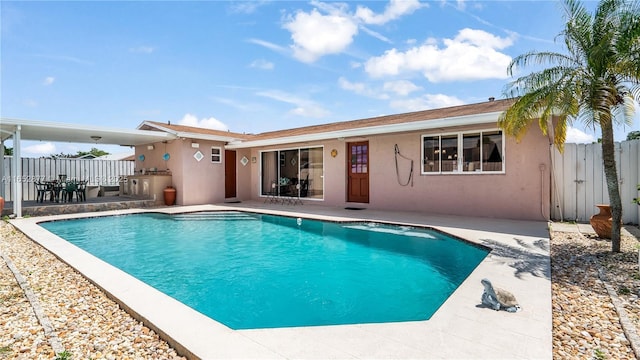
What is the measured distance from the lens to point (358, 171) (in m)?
12.0

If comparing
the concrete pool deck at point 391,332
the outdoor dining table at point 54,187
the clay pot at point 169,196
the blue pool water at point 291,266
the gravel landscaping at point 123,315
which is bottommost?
the blue pool water at point 291,266

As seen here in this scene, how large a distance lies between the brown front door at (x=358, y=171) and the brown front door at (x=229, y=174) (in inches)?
239

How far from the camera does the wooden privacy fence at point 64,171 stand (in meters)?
14.8

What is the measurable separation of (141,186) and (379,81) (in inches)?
469

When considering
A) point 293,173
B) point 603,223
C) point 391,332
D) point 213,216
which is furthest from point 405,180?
point 391,332

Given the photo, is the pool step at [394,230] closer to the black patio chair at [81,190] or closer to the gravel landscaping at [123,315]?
the gravel landscaping at [123,315]

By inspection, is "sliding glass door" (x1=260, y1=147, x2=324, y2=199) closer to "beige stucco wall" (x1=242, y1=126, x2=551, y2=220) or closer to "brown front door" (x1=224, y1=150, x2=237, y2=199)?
"beige stucco wall" (x1=242, y1=126, x2=551, y2=220)

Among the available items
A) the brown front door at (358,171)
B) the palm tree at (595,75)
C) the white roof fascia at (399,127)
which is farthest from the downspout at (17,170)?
the palm tree at (595,75)

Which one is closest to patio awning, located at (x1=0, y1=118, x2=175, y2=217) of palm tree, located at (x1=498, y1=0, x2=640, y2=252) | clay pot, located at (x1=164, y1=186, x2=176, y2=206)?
clay pot, located at (x1=164, y1=186, x2=176, y2=206)

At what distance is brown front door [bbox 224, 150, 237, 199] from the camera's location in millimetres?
14983

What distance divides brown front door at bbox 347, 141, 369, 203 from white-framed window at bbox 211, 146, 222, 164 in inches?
246

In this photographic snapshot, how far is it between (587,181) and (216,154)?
13456 mm

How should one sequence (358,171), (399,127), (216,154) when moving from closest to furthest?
(399,127) → (358,171) → (216,154)

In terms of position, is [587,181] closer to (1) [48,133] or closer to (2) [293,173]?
(2) [293,173]
